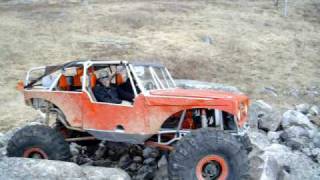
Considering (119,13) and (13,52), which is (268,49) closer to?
(119,13)

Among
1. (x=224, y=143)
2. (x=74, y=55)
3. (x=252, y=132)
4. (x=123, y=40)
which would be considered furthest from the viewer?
(x=123, y=40)

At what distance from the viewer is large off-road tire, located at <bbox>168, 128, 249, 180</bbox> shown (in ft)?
22.2

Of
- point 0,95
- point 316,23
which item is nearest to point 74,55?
point 0,95

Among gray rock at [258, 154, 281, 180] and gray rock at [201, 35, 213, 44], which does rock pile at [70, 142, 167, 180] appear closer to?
gray rock at [258, 154, 281, 180]

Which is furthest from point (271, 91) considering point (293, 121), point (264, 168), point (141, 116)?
point (141, 116)

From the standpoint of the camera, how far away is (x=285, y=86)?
16.8 metres

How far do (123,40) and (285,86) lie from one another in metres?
6.57

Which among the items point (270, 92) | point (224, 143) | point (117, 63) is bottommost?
point (270, 92)

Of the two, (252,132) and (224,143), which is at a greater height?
(224,143)

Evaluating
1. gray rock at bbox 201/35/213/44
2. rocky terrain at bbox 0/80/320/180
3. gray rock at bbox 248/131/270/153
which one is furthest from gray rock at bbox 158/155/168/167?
gray rock at bbox 201/35/213/44

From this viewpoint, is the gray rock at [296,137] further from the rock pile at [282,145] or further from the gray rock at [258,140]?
the gray rock at [258,140]

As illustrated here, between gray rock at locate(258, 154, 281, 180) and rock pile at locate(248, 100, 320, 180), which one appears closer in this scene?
gray rock at locate(258, 154, 281, 180)

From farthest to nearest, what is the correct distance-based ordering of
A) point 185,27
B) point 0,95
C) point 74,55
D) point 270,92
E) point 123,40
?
point 185,27 < point 123,40 < point 74,55 < point 270,92 < point 0,95

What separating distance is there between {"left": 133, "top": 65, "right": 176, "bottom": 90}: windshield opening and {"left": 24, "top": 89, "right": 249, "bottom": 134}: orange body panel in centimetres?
27
